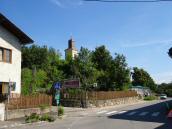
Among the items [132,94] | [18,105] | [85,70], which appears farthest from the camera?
[132,94]

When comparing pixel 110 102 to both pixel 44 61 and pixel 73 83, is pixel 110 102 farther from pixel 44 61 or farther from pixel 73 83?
pixel 44 61

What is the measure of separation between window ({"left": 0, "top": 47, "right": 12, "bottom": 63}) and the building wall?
10.7 inches

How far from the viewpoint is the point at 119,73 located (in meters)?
57.5

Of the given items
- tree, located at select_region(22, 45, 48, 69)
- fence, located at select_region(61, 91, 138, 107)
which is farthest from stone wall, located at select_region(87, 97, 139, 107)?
tree, located at select_region(22, 45, 48, 69)

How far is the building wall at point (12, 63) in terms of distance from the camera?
2828 cm

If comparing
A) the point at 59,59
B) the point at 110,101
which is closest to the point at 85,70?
the point at 110,101

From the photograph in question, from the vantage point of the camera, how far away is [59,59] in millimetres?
77500

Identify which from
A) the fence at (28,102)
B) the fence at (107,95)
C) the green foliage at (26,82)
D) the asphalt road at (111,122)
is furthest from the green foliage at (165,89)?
the asphalt road at (111,122)

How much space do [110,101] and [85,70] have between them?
9564 mm

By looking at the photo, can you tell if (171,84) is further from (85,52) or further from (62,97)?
(62,97)

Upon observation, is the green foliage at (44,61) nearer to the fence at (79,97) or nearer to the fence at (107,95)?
the fence at (107,95)

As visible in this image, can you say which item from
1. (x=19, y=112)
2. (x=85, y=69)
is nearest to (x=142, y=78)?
(x=85, y=69)

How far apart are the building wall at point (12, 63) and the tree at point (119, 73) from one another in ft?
96.6

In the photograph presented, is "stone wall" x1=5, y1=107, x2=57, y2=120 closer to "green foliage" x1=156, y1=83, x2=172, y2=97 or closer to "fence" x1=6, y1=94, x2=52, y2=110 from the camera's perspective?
"fence" x1=6, y1=94, x2=52, y2=110
